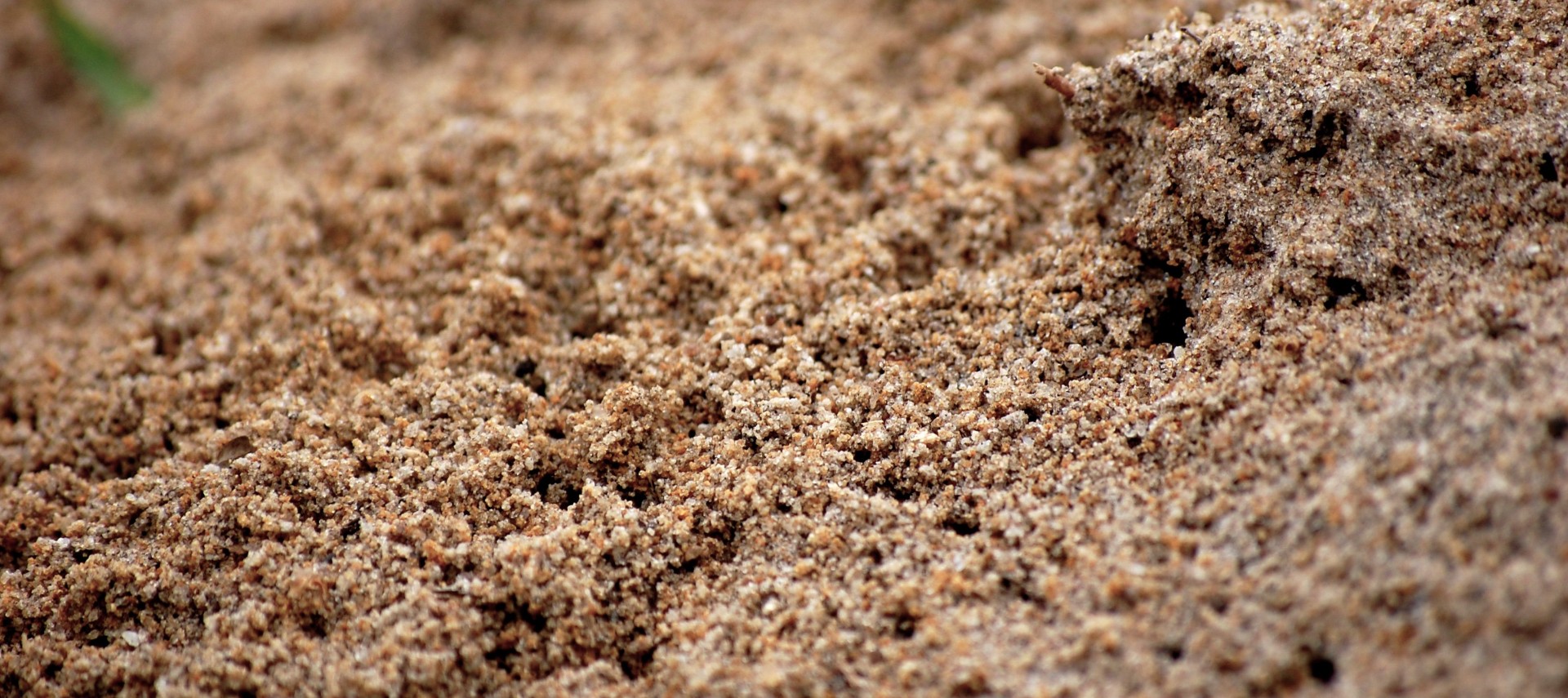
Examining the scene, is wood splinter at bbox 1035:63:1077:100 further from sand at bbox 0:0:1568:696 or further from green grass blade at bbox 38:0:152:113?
green grass blade at bbox 38:0:152:113

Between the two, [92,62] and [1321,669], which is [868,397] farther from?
[92,62]

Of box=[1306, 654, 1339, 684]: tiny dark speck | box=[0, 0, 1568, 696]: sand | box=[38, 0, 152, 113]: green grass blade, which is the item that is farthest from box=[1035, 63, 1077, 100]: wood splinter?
box=[38, 0, 152, 113]: green grass blade

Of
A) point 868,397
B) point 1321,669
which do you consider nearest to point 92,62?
point 868,397

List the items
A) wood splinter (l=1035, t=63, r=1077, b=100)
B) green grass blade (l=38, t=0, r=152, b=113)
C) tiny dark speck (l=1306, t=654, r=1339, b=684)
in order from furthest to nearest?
1. green grass blade (l=38, t=0, r=152, b=113)
2. wood splinter (l=1035, t=63, r=1077, b=100)
3. tiny dark speck (l=1306, t=654, r=1339, b=684)

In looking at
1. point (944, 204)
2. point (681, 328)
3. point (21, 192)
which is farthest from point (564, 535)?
point (21, 192)

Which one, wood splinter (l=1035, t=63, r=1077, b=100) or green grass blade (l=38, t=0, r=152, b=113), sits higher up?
wood splinter (l=1035, t=63, r=1077, b=100)

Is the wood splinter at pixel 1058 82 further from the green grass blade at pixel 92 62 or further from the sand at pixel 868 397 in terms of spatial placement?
the green grass blade at pixel 92 62

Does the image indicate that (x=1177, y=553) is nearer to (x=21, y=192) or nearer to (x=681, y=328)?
(x=681, y=328)
